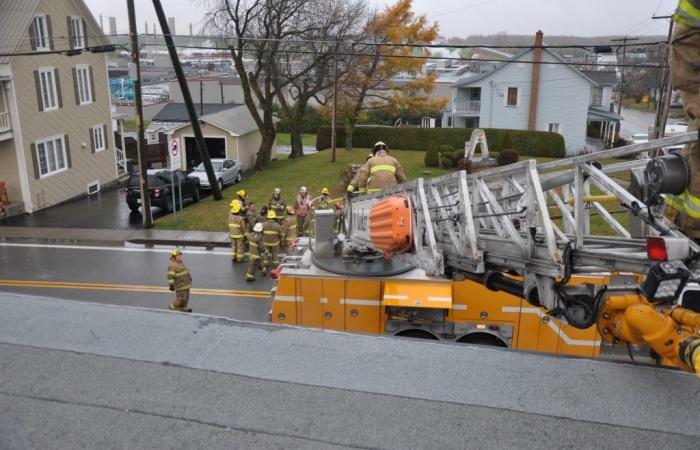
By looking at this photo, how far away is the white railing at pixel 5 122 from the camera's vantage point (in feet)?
65.0

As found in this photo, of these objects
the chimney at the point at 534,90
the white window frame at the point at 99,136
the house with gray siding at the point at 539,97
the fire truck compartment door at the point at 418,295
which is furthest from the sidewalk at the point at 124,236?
the chimney at the point at 534,90

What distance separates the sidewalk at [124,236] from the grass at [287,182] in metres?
0.68

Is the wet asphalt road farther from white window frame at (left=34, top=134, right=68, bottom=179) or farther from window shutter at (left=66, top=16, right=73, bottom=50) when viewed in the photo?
window shutter at (left=66, top=16, right=73, bottom=50)

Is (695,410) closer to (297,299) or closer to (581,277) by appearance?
(581,277)

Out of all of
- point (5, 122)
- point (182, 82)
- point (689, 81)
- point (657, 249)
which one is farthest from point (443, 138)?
point (657, 249)

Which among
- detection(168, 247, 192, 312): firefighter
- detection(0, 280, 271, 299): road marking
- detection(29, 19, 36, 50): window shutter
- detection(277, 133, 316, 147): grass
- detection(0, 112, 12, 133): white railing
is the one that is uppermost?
detection(29, 19, 36, 50): window shutter

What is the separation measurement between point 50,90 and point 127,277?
1260 cm

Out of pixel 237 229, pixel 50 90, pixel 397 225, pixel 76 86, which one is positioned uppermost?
pixel 76 86

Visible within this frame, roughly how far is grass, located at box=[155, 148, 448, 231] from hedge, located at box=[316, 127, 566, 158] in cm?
202

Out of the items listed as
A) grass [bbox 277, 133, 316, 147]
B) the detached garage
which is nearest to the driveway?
the detached garage

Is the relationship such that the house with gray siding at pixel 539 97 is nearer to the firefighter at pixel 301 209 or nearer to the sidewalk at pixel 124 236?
the firefighter at pixel 301 209

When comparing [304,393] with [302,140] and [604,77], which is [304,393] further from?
[302,140]

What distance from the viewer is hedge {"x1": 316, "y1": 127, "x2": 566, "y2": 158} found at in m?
32.5

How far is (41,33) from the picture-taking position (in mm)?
22156
